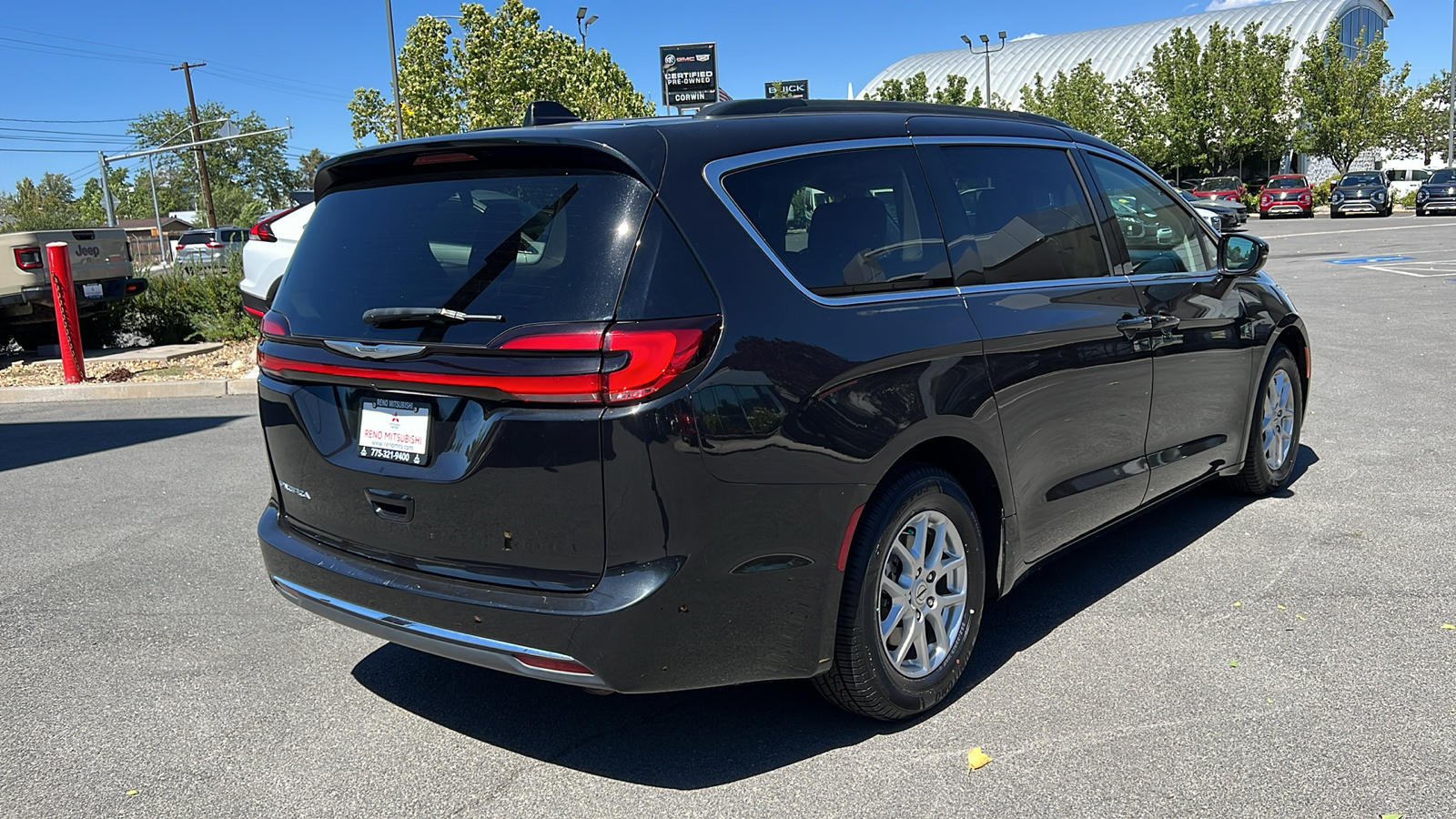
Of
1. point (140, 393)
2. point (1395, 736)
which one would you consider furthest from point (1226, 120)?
point (1395, 736)

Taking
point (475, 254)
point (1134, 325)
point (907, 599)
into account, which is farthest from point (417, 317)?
point (1134, 325)

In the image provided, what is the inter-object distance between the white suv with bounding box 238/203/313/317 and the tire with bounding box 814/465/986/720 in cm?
854

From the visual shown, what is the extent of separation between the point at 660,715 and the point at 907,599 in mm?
876

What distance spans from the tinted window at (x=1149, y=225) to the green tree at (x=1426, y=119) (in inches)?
3034

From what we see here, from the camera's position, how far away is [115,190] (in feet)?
477

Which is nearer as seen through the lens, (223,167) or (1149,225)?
(1149,225)

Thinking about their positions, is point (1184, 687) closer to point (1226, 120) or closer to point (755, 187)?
point (755, 187)

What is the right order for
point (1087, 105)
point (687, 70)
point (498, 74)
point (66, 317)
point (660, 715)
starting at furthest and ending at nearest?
point (1087, 105) → point (498, 74) → point (687, 70) → point (66, 317) → point (660, 715)

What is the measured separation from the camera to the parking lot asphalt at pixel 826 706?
10.2 ft

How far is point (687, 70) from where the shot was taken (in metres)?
31.0

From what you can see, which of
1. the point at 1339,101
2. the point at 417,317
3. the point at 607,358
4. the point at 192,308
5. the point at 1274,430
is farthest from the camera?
the point at 1339,101

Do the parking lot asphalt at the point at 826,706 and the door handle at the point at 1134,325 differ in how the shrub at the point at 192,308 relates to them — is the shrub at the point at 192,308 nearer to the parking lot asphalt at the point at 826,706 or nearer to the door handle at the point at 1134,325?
the parking lot asphalt at the point at 826,706

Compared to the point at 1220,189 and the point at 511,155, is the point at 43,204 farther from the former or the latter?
the point at 511,155

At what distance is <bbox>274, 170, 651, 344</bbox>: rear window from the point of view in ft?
9.46
